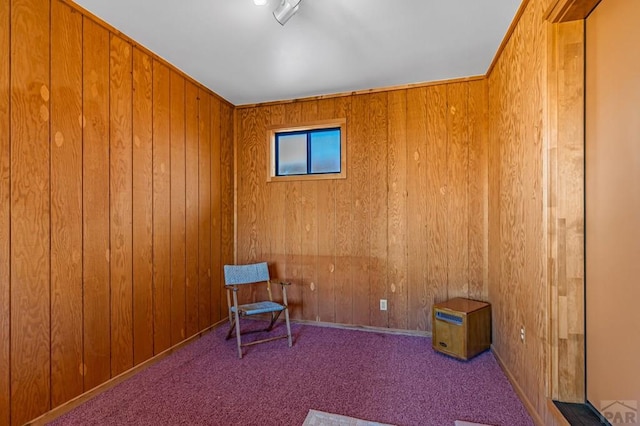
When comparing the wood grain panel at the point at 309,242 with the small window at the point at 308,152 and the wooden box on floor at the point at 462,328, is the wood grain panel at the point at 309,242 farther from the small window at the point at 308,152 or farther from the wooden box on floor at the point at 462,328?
the wooden box on floor at the point at 462,328

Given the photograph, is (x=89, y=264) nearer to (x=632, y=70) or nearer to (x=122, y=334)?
(x=122, y=334)

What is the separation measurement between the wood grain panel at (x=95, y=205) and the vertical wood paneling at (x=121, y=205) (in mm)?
45

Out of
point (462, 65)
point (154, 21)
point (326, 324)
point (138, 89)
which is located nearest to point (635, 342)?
point (462, 65)

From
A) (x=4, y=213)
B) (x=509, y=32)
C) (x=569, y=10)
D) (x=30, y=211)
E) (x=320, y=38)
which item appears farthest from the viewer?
(x=320, y=38)

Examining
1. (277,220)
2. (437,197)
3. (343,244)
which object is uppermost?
(437,197)

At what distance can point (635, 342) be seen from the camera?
1.22 meters

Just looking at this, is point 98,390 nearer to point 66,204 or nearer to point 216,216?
point 66,204


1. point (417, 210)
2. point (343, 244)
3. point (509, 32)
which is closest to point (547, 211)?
point (509, 32)

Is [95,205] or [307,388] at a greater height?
[95,205]

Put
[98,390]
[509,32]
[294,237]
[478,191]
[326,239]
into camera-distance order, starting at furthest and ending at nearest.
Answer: [294,237] < [326,239] < [478,191] < [509,32] < [98,390]

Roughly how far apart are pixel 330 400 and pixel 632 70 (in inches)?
90.1

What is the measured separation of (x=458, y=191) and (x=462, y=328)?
1.27 metres

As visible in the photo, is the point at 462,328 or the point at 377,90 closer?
the point at 462,328

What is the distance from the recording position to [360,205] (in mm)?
3324
